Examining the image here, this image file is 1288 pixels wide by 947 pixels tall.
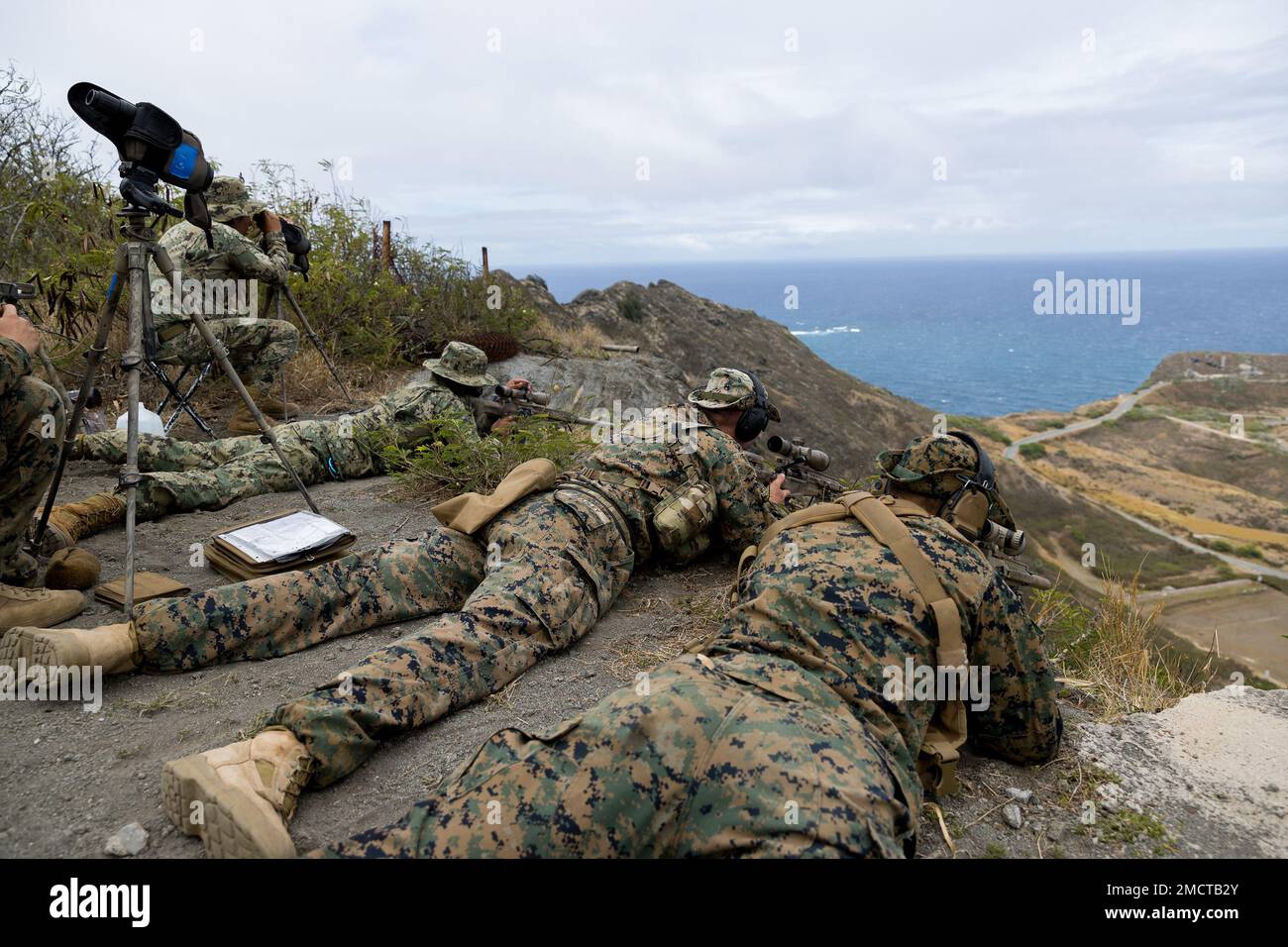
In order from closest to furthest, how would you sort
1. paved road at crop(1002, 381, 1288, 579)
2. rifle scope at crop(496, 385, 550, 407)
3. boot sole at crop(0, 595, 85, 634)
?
boot sole at crop(0, 595, 85, 634) → rifle scope at crop(496, 385, 550, 407) → paved road at crop(1002, 381, 1288, 579)

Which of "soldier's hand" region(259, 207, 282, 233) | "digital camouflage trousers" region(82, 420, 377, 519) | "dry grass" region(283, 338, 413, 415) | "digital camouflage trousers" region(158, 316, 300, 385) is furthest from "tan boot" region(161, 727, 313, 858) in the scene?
"dry grass" region(283, 338, 413, 415)

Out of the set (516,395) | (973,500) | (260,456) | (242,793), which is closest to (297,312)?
(260,456)

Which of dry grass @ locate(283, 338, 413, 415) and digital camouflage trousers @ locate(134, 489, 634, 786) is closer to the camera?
digital camouflage trousers @ locate(134, 489, 634, 786)

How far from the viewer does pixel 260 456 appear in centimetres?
532

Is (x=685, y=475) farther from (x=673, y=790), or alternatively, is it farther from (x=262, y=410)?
(x=262, y=410)

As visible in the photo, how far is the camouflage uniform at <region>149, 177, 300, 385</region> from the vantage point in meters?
5.47

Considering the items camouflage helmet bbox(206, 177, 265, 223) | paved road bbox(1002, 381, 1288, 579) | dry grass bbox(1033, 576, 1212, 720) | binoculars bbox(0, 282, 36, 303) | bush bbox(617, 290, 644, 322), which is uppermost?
bush bbox(617, 290, 644, 322)

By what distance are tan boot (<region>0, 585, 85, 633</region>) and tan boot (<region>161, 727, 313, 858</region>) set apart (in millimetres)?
1425

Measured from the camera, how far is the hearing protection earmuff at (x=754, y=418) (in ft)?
13.4

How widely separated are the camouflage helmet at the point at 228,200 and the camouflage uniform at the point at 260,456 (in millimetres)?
1806

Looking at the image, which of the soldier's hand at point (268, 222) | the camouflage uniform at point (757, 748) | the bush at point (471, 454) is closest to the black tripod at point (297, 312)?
the soldier's hand at point (268, 222)

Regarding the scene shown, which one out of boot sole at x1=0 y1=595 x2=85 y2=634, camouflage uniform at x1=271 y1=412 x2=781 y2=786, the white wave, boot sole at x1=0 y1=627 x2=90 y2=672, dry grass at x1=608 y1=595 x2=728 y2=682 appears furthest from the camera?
the white wave

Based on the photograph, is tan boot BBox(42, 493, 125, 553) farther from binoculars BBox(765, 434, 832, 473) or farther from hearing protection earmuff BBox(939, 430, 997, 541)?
hearing protection earmuff BBox(939, 430, 997, 541)

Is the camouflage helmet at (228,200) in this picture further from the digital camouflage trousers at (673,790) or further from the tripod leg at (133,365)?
the digital camouflage trousers at (673,790)
